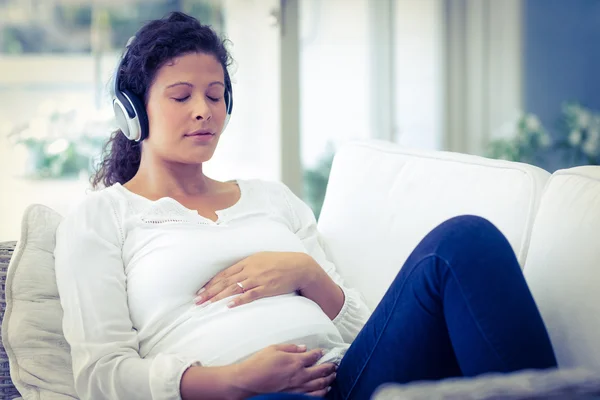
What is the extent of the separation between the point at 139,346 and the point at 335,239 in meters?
0.53

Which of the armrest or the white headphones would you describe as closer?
the armrest

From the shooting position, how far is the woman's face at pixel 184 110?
4.92 feet

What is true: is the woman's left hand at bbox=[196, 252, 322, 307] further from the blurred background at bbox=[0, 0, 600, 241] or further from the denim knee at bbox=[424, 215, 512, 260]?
the blurred background at bbox=[0, 0, 600, 241]

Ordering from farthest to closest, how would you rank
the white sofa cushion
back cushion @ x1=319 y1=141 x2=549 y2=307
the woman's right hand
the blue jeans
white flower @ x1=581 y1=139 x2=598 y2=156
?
1. white flower @ x1=581 y1=139 x2=598 y2=156
2. back cushion @ x1=319 y1=141 x2=549 y2=307
3. the white sofa cushion
4. the woman's right hand
5. the blue jeans

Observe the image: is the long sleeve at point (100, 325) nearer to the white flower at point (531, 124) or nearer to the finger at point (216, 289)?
the finger at point (216, 289)

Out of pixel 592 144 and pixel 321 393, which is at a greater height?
pixel 592 144

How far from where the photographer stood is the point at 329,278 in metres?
1.51

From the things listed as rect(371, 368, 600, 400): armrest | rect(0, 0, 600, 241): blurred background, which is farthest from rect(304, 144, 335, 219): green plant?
rect(371, 368, 600, 400): armrest

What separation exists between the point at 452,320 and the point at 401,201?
51cm

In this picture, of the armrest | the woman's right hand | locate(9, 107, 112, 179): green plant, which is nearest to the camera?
the armrest

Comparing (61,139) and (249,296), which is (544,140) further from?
(249,296)

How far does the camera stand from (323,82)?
10.8 feet

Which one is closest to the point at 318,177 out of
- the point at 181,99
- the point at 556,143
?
the point at 556,143

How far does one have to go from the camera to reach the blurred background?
2.89 m
